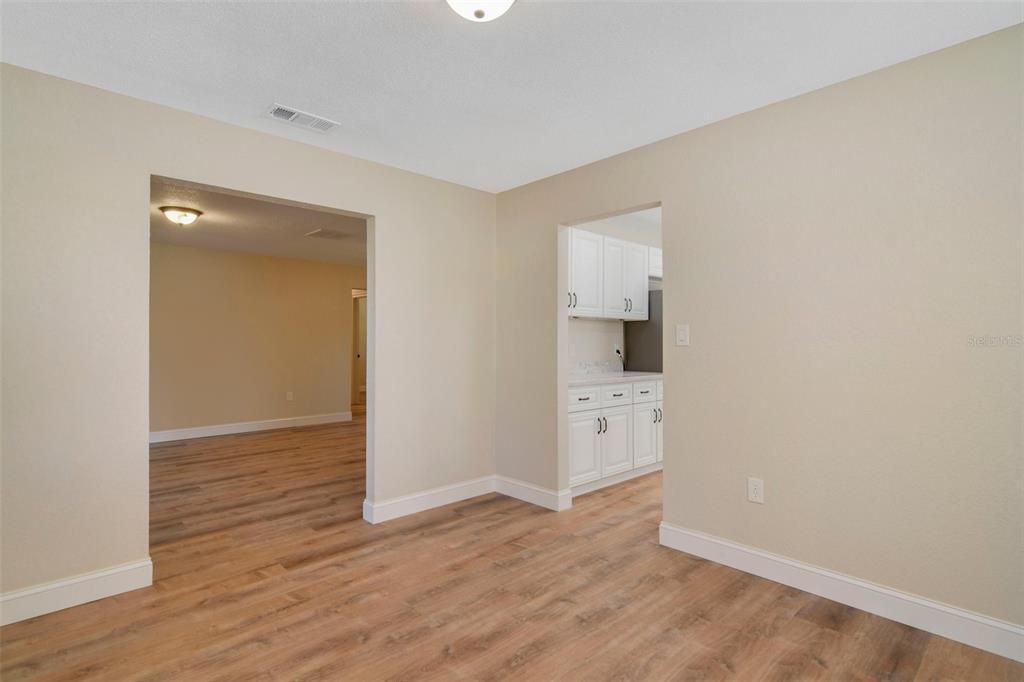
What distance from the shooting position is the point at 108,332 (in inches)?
105

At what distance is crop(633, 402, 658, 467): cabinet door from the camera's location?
16.1 feet

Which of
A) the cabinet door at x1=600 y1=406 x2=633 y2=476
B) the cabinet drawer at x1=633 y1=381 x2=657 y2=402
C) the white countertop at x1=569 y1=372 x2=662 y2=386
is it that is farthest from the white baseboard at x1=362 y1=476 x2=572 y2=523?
the cabinet drawer at x1=633 y1=381 x2=657 y2=402

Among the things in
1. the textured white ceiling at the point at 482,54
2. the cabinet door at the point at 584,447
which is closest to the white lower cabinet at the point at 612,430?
the cabinet door at the point at 584,447

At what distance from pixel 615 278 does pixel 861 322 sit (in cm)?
277

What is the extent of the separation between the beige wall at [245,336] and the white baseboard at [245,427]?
0.07 metres

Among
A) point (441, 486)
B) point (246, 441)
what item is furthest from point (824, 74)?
point (246, 441)

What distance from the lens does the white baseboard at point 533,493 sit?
13.2 ft

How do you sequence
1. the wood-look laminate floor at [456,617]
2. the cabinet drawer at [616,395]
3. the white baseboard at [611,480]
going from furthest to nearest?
the cabinet drawer at [616,395], the white baseboard at [611,480], the wood-look laminate floor at [456,617]

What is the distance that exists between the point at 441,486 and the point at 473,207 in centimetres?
231

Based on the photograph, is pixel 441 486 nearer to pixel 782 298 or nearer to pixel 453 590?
pixel 453 590

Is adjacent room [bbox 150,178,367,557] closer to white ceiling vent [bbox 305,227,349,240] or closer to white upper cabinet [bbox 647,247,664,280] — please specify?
white ceiling vent [bbox 305,227,349,240]

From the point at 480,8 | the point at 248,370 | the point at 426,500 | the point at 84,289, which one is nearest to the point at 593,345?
the point at 426,500

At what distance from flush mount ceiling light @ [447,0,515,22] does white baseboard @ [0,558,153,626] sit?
10.1 feet

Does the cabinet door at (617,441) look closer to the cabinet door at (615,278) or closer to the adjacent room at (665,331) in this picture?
the adjacent room at (665,331)
